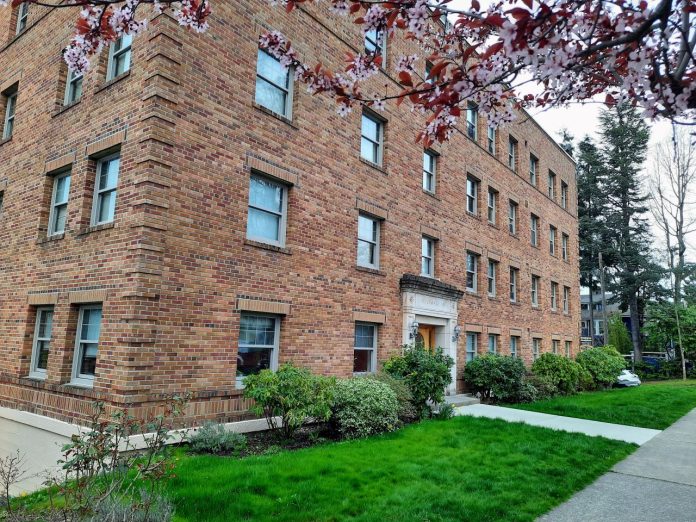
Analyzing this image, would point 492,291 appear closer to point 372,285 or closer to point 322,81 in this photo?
point 372,285

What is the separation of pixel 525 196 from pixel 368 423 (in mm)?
16671

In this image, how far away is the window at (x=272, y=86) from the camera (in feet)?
36.0

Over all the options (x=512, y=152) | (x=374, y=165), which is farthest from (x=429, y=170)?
(x=512, y=152)

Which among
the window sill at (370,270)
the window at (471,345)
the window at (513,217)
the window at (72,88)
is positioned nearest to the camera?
the window at (72,88)

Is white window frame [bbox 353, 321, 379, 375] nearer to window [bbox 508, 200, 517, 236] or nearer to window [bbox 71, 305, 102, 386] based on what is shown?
window [bbox 71, 305, 102, 386]

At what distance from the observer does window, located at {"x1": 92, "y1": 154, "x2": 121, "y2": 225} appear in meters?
9.72

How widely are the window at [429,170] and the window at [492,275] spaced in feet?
16.1

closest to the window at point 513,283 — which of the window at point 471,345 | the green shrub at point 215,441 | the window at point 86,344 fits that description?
the window at point 471,345

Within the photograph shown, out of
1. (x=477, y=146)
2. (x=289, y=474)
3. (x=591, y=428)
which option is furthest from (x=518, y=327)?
(x=289, y=474)

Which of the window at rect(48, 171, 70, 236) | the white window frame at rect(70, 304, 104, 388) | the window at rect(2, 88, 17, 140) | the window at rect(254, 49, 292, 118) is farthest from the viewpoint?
the window at rect(2, 88, 17, 140)

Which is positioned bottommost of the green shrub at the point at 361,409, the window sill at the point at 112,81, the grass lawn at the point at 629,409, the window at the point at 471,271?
the grass lawn at the point at 629,409

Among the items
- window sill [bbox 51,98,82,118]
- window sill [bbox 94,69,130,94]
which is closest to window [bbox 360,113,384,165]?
window sill [bbox 94,69,130,94]

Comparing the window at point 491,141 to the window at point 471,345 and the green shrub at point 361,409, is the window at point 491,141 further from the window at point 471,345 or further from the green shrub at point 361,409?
the green shrub at point 361,409

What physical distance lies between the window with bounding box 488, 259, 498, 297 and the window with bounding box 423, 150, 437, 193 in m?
4.92
